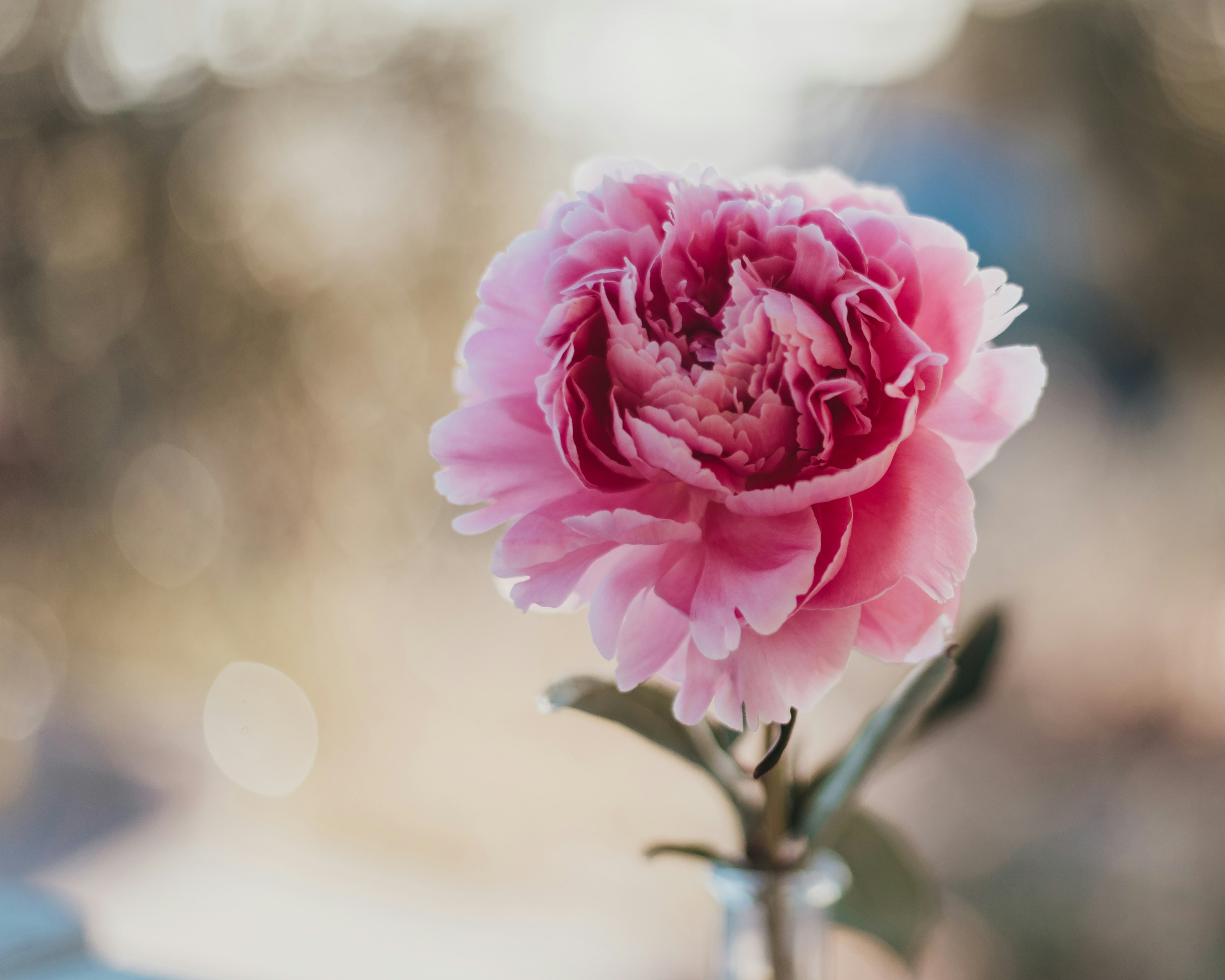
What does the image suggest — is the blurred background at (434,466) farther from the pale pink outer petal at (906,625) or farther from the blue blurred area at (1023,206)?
the pale pink outer petal at (906,625)

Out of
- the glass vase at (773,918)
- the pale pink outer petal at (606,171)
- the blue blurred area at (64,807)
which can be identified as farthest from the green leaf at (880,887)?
the blue blurred area at (64,807)

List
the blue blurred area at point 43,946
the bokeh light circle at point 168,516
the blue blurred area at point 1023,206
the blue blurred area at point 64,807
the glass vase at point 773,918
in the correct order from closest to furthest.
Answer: the glass vase at point 773,918 → the blue blurred area at point 43,946 → the blue blurred area at point 64,807 → the bokeh light circle at point 168,516 → the blue blurred area at point 1023,206

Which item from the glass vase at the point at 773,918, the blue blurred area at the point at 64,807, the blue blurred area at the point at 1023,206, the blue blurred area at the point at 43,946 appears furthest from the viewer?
the blue blurred area at the point at 1023,206

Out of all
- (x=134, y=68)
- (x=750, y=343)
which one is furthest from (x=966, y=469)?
(x=134, y=68)

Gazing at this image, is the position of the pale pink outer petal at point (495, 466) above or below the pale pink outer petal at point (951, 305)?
below

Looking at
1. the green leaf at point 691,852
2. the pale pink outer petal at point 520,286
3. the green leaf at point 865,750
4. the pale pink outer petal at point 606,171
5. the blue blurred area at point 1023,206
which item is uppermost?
the blue blurred area at point 1023,206

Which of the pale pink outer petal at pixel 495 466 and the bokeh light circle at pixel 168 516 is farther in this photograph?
the bokeh light circle at pixel 168 516

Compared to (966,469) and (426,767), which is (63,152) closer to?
(426,767)
